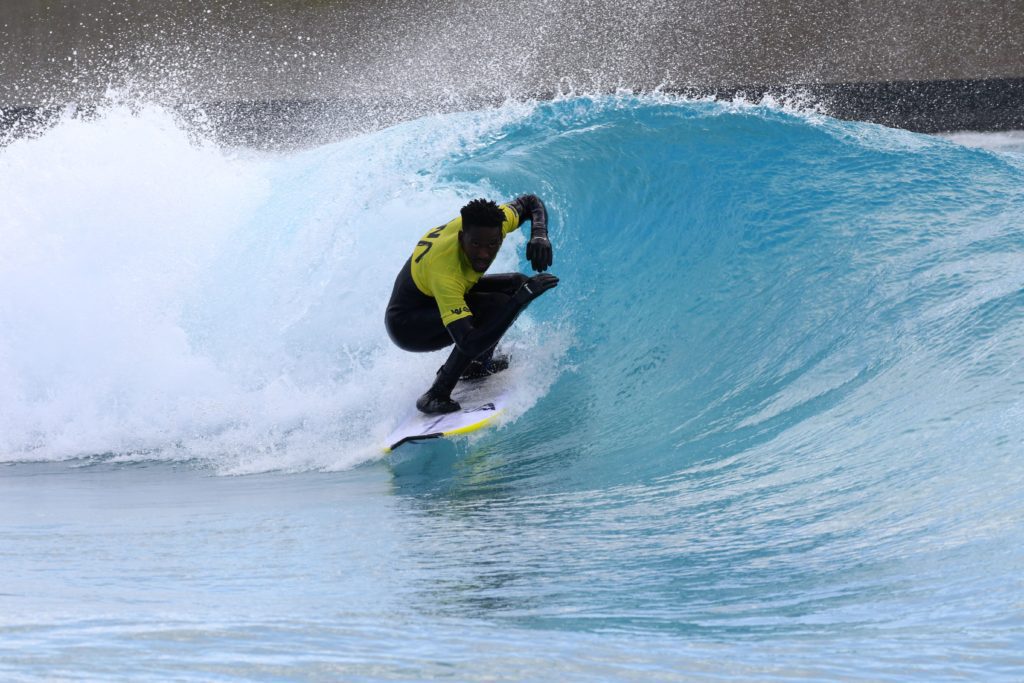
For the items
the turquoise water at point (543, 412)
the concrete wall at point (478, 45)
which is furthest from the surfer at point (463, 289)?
the concrete wall at point (478, 45)

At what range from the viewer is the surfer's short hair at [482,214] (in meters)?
3.48

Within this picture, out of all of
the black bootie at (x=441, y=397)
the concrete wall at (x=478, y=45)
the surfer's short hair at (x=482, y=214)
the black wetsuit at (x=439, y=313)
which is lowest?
the black bootie at (x=441, y=397)

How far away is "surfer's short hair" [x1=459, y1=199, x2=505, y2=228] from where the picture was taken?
137 inches

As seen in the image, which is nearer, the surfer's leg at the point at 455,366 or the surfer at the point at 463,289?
the surfer at the point at 463,289

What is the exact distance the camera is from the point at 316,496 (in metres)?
3.44

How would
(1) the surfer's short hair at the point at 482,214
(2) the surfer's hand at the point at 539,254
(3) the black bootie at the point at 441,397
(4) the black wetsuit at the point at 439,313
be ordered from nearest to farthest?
(1) the surfer's short hair at the point at 482,214, (2) the surfer's hand at the point at 539,254, (4) the black wetsuit at the point at 439,313, (3) the black bootie at the point at 441,397

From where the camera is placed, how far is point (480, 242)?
3.54 m

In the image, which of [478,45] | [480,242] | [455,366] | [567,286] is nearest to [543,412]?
[455,366]

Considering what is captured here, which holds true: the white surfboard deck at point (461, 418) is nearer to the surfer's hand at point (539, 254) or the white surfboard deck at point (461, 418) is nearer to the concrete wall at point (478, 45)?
the surfer's hand at point (539, 254)

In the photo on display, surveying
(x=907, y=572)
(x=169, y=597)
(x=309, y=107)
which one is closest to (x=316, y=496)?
(x=169, y=597)

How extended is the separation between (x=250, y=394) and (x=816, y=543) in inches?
128

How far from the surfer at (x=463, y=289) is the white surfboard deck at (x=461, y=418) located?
0.06m

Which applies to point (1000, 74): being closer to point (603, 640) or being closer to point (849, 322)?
point (849, 322)

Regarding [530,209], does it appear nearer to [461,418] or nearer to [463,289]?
[463,289]
